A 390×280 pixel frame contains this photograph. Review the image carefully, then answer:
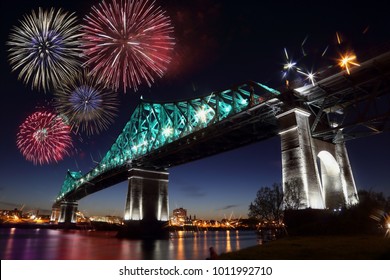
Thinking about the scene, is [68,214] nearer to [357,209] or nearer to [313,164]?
[313,164]

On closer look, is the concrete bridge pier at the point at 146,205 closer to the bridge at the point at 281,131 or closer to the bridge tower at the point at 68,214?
the bridge at the point at 281,131

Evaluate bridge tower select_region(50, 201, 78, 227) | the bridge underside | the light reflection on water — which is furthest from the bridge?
bridge tower select_region(50, 201, 78, 227)

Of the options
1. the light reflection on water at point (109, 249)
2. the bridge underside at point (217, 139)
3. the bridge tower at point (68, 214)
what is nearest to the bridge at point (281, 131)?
the bridge underside at point (217, 139)

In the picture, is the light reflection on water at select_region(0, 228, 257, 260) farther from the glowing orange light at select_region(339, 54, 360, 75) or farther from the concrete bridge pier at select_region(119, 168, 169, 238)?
the glowing orange light at select_region(339, 54, 360, 75)

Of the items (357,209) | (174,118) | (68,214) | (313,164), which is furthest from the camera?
(68,214)

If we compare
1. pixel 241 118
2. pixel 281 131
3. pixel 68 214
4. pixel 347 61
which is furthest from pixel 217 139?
pixel 68 214

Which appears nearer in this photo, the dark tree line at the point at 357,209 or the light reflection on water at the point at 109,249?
the dark tree line at the point at 357,209

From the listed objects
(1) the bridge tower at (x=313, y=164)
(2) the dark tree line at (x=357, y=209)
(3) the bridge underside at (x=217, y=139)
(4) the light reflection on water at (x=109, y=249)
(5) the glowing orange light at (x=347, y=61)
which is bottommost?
(4) the light reflection on water at (x=109, y=249)
